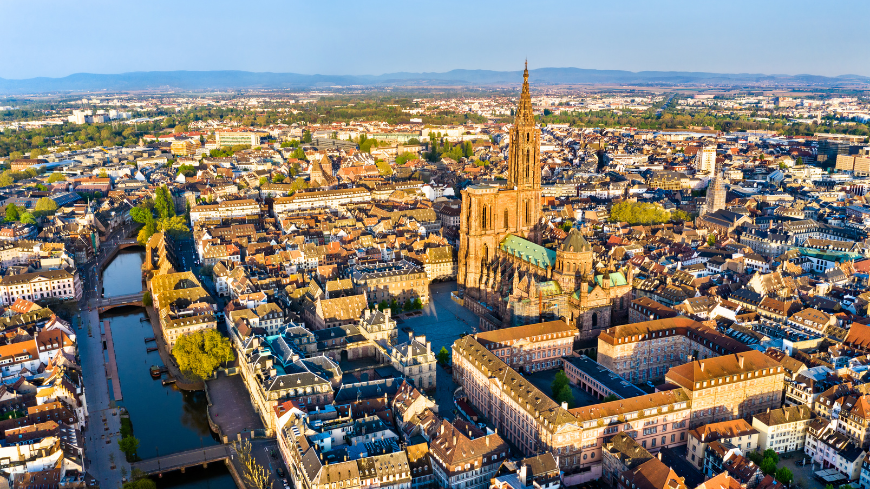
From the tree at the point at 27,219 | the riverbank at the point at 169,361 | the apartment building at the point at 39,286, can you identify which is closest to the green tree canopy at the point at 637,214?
the riverbank at the point at 169,361

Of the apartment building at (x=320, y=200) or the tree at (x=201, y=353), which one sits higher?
the apartment building at (x=320, y=200)

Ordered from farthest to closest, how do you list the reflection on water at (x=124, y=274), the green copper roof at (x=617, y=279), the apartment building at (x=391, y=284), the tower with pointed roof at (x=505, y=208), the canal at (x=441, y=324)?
1. the reflection on water at (x=124, y=274)
2. the tower with pointed roof at (x=505, y=208)
3. the apartment building at (x=391, y=284)
4. the green copper roof at (x=617, y=279)
5. the canal at (x=441, y=324)

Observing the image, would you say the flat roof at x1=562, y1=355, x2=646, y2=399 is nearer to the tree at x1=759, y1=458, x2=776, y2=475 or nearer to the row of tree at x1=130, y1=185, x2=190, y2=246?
the tree at x1=759, y1=458, x2=776, y2=475

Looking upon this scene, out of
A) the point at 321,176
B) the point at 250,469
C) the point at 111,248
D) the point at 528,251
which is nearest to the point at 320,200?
the point at 321,176

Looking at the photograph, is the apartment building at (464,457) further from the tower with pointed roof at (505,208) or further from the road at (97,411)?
the tower with pointed roof at (505,208)

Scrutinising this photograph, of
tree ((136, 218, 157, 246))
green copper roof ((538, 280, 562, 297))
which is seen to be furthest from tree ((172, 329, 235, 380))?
tree ((136, 218, 157, 246))

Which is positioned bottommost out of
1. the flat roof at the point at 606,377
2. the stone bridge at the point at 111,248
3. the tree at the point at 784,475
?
the stone bridge at the point at 111,248

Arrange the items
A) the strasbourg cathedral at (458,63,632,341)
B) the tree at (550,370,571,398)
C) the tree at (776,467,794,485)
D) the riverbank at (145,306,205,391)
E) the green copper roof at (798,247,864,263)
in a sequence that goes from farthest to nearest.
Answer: the green copper roof at (798,247,864,263)
the strasbourg cathedral at (458,63,632,341)
the riverbank at (145,306,205,391)
the tree at (550,370,571,398)
the tree at (776,467,794,485)
